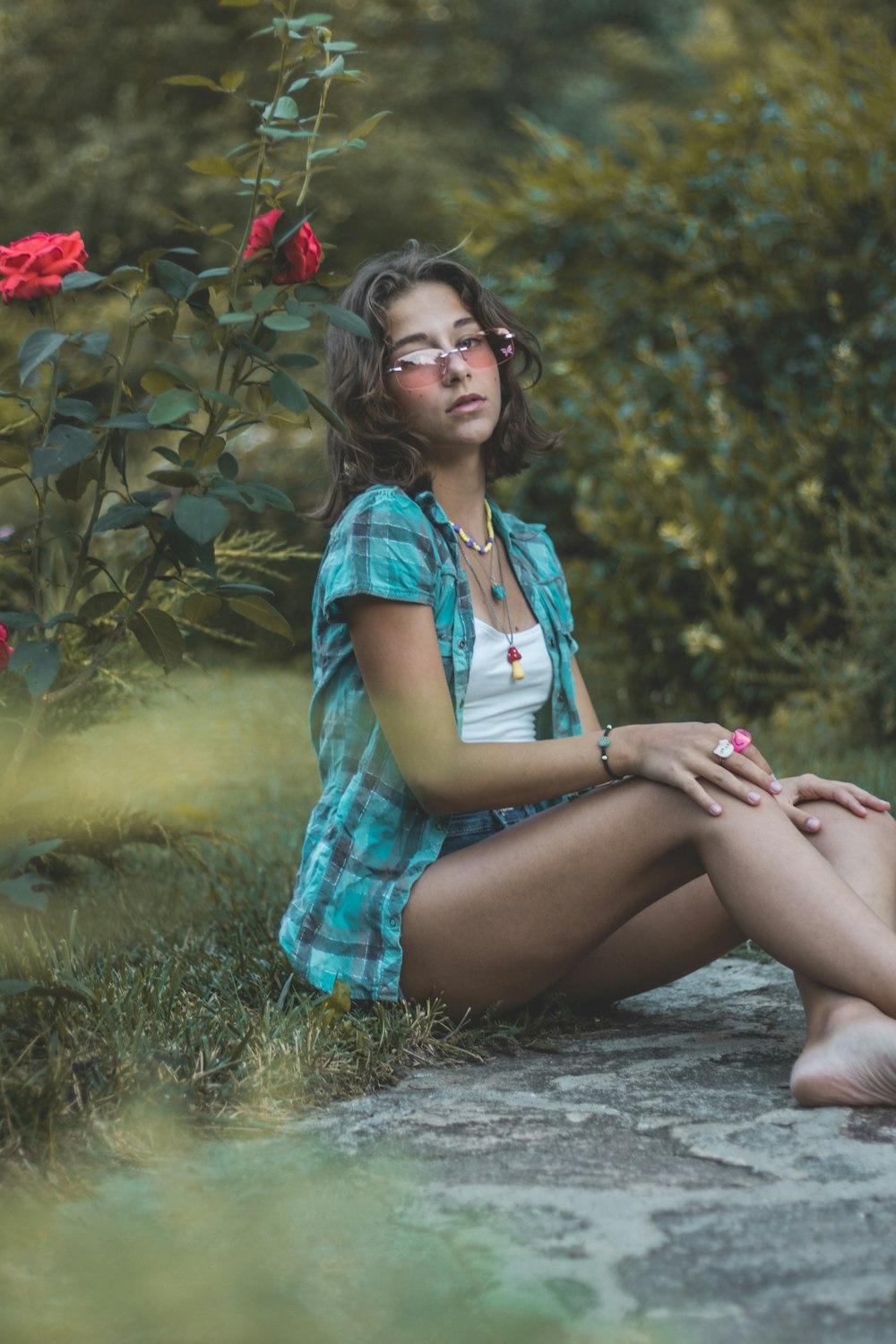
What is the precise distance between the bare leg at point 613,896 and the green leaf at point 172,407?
0.83 m

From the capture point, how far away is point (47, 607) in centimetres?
253

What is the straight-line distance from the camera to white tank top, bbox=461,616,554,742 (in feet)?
8.11

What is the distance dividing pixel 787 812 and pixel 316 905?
80 centimetres

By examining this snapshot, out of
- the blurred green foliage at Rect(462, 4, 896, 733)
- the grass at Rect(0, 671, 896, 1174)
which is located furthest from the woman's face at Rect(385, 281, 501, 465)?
the blurred green foliage at Rect(462, 4, 896, 733)

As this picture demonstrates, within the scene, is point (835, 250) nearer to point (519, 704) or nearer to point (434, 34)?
point (519, 704)

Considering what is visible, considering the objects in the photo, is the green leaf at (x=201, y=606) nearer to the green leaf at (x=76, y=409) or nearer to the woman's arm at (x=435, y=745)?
the woman's arm at (x=435, y=745)

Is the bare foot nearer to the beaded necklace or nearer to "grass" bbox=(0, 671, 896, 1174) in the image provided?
"grass" bbox=(0, 671, 896, 1174)

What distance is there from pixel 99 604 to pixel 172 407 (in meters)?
0.46

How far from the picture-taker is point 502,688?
2510 mm

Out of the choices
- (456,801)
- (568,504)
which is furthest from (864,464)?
(456,801)

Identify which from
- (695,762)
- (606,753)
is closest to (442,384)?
(606,753)

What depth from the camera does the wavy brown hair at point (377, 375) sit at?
249 cm

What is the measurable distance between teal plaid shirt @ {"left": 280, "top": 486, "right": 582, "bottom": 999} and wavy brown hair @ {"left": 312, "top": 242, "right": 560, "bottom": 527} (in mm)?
93

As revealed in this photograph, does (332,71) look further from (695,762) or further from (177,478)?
(695,762)
